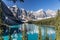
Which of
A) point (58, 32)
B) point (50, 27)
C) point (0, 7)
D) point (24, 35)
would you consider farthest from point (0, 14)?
point (50, 27)

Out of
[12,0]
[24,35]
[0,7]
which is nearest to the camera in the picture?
[12,0]

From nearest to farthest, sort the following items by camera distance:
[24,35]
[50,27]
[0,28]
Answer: [0,28], [24,35], [50,27]

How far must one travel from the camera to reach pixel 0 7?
52.3 feet

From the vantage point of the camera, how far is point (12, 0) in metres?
13.6

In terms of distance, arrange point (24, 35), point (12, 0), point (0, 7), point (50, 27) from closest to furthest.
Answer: point (12, 0), point (0, 7), point (24, 35), point (50, 27)

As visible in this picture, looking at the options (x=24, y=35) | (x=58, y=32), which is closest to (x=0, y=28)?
(x=58, y=32)

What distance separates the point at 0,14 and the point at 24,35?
12.8m

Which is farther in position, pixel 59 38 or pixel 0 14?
pixel 0 14

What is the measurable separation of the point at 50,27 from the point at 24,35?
393 ft

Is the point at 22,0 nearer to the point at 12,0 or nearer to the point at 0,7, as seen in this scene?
the point at 12,0

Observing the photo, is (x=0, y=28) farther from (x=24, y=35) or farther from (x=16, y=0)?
(x=24, y=35)

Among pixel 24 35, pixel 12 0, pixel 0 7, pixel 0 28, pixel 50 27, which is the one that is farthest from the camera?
pixel 50 27

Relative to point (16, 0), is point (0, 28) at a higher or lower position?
lower

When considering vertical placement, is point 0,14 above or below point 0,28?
above
